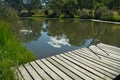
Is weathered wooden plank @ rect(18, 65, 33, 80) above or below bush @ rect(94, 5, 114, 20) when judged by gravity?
above

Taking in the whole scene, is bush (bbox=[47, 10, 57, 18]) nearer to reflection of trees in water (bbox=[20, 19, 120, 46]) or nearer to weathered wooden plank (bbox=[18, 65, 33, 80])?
reflection of trees in water (bbox=[20, 19, 120, 46])

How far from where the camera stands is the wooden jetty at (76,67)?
139 inches

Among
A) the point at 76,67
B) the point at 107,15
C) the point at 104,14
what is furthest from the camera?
the point at 104,14

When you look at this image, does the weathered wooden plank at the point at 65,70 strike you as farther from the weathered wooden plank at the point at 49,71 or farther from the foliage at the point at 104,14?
the foliage at the point at 104,14

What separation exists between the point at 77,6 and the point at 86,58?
29.3m

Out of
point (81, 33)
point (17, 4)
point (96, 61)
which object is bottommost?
point (17, 4)

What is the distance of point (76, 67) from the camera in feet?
13.3

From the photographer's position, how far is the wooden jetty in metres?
3.53

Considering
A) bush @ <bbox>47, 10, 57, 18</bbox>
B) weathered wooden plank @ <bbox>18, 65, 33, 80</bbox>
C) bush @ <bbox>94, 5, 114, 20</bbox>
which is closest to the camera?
weathered wooden plank @ <bbox>18, 65, 33, 80</bbox>

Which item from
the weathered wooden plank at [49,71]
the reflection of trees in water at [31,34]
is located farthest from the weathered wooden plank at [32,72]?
the reflection of trees in water at [31,34]

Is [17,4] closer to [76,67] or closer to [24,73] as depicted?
[76,67]

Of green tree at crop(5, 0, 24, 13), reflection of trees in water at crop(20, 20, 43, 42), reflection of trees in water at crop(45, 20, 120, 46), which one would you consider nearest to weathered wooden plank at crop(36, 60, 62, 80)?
reflection of trees in water at crop(45, 20, 120, 46)

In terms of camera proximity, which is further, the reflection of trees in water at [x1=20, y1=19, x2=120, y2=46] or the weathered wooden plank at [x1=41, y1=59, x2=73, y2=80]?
the reflection of trees in water at [x1=20, y1=19, x2=120, y2=46]

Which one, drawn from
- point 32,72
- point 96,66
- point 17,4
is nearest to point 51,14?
point 17,4
